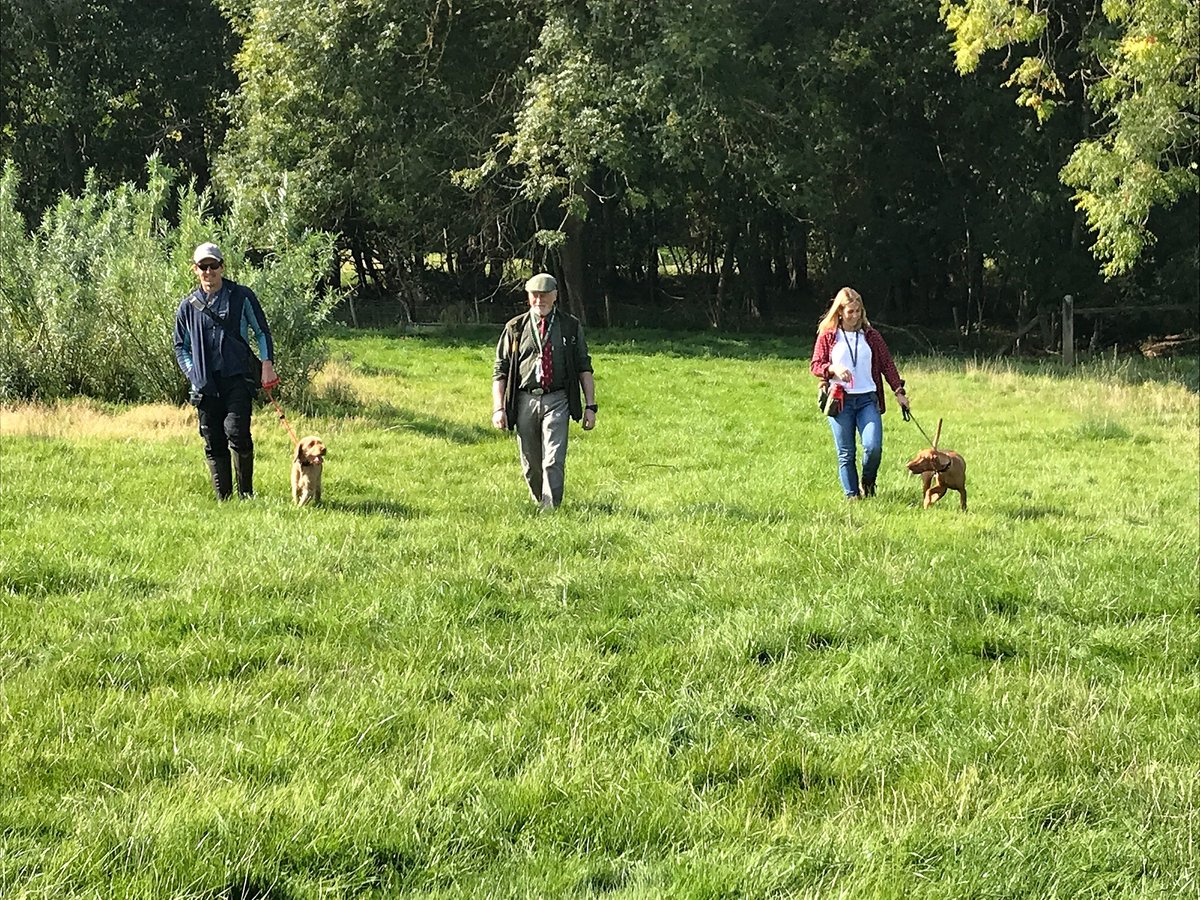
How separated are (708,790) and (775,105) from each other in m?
21.4

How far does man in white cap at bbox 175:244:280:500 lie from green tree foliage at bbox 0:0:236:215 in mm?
23830

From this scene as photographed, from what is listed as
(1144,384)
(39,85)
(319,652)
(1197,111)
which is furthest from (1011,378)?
(39,85)

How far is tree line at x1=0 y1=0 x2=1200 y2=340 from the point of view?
18.0 metres

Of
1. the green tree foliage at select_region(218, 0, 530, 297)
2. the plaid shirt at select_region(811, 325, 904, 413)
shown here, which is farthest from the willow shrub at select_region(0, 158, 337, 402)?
the green tree foliage at select_region(218, 0, 530, 297)

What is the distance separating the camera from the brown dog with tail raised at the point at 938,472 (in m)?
7.93

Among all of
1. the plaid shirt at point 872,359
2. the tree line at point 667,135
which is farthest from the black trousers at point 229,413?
the tree line at point 667,135

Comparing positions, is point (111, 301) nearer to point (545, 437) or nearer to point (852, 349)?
point (545, 437)

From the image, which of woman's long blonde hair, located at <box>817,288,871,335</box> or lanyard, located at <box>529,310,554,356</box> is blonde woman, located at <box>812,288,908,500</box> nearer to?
woman's long blonde hair, located at <box>817,288,871,335</box>

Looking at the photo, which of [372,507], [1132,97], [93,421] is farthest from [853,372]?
[1132,97]

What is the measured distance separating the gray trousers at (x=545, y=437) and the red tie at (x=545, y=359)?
146 mm

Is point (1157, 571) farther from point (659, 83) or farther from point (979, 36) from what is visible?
point (659, 83)

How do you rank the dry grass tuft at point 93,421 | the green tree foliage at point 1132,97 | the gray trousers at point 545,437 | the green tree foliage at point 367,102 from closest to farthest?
the gray trousers at point 545,437 < the dry grass tuft at point 93,421 < the green tree foliage at point 1132,97 < the green tree foliage at point 367,102

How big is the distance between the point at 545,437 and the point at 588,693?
12.7 ft

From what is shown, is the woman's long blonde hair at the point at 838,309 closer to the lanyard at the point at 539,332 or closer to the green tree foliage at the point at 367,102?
the lanyard at the point at 539,332
